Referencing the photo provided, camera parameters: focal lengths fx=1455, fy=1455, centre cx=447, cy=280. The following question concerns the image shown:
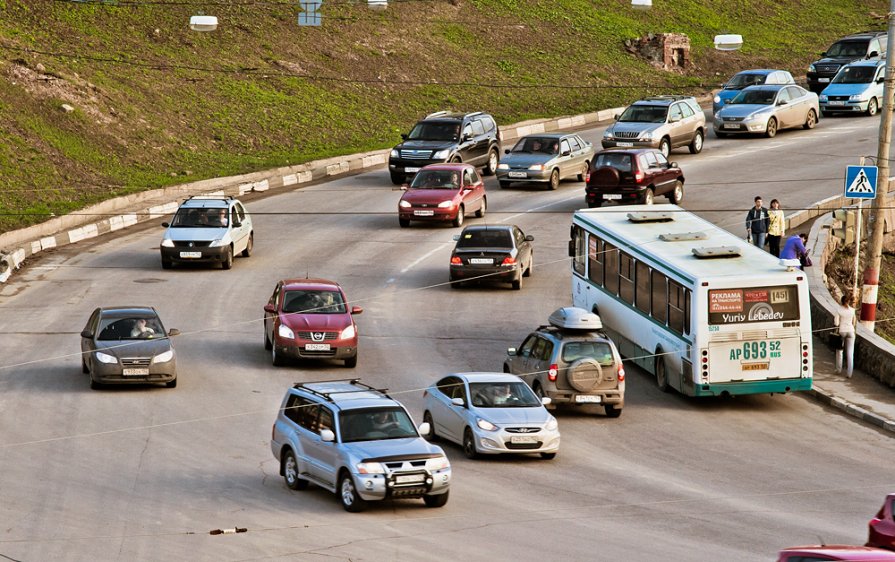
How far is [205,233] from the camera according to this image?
3769 cm

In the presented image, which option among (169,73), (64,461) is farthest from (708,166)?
(64,461)

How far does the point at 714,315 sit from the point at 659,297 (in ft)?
6.20

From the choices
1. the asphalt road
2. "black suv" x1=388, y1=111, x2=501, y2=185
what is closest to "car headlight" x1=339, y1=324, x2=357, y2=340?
the asphalt road

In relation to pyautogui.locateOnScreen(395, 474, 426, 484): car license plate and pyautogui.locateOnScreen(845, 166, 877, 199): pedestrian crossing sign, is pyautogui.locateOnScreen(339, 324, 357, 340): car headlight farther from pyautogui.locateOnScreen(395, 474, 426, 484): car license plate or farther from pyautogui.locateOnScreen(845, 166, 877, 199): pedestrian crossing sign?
pyautogui.locateOnScreen(845, 166, 877, 199): pedestrian crossing sign

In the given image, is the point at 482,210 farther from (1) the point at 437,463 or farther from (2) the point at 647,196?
(1) the point at 437,463

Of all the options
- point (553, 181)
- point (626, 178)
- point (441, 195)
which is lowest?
point (553, 181)

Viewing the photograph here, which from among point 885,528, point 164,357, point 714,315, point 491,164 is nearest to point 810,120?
point 491,164

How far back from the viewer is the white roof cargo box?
90.0ft

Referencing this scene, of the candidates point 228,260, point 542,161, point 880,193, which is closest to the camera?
point 880,193

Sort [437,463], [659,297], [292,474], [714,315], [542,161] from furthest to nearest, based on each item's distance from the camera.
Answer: [542,161] → [659,297] → [714,315] → [292,474] → [437,463]

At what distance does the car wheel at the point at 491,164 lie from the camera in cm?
4973

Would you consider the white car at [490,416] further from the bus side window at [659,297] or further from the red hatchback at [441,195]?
the red hatchback at [441,195]

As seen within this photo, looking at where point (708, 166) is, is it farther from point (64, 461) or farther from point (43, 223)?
point (64, 461)

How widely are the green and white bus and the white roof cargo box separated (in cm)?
175
